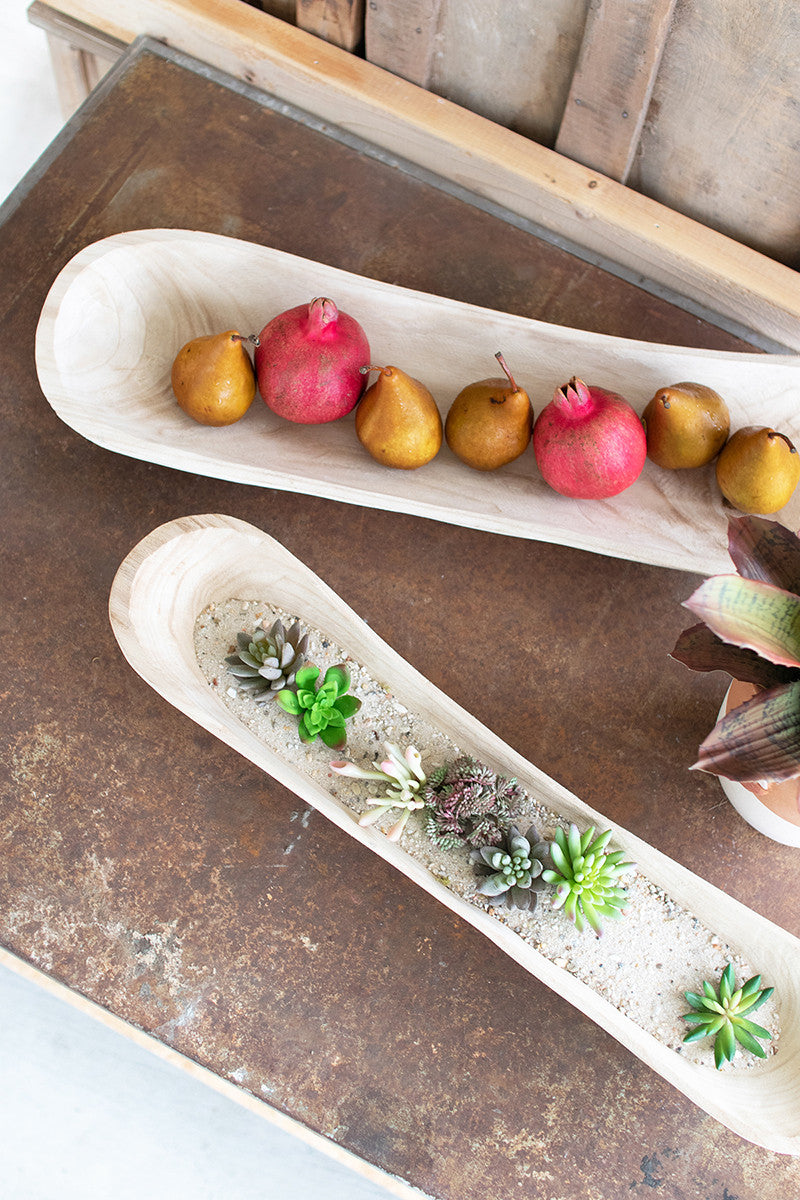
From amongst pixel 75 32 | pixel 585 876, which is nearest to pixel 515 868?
pixel 585 876

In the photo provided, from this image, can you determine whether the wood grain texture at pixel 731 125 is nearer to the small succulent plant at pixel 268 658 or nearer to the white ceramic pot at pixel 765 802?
the white ceramic pot at pixel 765 802

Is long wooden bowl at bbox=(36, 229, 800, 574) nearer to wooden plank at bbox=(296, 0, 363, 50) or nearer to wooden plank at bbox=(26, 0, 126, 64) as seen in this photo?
wooden plank at bbox=(296, 0, 363, 50)

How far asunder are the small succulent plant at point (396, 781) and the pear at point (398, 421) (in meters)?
0.24

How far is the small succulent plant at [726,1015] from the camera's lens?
2.32 ft

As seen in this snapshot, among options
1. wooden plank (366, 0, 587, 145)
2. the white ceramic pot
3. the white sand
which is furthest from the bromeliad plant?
wooden plank (366, 0, 587, 145)

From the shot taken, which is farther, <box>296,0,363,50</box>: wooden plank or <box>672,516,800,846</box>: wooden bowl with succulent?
<box>296,0,363,50</box>: wooden plank

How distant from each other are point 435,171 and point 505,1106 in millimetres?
869

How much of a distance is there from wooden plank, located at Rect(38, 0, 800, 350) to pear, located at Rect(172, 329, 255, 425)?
0.32 metres

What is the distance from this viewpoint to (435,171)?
932 mm

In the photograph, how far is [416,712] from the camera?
794mm

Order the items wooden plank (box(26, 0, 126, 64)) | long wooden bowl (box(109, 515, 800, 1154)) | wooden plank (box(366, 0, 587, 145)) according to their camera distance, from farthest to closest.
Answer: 1. wooden plank (box(26, 0, 126, 64))
2. wooden plank (box(366, 0, 587, 145))
3. long wooden bowl (box(109, 515, 800, 1154))

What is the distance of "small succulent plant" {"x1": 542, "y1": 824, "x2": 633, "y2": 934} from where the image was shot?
0.71 metres

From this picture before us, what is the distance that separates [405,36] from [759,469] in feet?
1.80

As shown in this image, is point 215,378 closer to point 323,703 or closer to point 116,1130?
point 323,703
